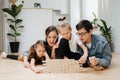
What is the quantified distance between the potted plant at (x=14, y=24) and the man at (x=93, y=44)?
339cm

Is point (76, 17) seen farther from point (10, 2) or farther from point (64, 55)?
point (64, 55)

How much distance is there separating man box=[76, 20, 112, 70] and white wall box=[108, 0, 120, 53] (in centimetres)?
231

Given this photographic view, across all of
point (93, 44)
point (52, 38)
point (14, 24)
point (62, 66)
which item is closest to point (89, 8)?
point (14, 24)

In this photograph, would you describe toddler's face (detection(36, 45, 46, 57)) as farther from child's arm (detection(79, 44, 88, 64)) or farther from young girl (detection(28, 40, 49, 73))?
child's arm (detection(79, 44, 88, 64))

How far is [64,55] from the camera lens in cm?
201

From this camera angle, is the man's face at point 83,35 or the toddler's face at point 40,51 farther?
the toddler's face at point 40,51

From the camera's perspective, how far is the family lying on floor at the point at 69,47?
6.35 ft

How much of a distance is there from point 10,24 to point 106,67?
371cm

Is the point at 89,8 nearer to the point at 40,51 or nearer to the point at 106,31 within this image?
the point at 106,31

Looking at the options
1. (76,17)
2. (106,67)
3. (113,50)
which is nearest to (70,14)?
(76,17)

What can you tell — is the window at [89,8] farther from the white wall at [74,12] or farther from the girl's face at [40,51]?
the girl's face at [40,51]

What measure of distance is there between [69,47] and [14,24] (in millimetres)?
3568

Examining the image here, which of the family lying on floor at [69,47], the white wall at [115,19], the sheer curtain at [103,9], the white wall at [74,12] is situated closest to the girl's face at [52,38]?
the family lying on floor at [69,47]

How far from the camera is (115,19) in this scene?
432cm
